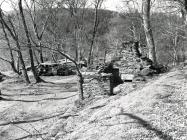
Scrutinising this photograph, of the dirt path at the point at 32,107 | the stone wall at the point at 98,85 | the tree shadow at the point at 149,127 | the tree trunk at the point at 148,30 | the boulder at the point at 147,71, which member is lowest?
the dirt path at the point at 32,107

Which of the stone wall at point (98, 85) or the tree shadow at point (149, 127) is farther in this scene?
the stone wall at point (98, 85)

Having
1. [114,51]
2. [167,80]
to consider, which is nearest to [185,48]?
[114,51]

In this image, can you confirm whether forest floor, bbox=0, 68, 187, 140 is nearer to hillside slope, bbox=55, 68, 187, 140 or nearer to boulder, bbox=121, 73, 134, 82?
hillside slope, bbox=55, 68, 187, 140

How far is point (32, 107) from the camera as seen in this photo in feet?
39.8

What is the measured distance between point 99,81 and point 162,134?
485cm

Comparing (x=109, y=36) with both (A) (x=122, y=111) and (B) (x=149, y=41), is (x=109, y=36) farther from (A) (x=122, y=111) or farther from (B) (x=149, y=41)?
(A) (x=122, y=111)

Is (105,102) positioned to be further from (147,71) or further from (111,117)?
(147,71)

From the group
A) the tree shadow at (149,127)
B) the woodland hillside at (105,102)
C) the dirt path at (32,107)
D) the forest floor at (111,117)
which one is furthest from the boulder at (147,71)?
the tree shadow at (149,127)

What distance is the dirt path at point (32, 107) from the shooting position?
918 centimetres

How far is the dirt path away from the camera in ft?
30.1

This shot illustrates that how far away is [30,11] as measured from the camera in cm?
2433

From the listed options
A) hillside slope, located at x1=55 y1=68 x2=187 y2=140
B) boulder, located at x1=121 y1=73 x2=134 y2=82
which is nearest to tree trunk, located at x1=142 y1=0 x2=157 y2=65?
boulder, located at x1=121 y1=73 x2=134 y2=82

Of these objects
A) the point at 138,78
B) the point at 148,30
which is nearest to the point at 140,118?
the point at 138,78

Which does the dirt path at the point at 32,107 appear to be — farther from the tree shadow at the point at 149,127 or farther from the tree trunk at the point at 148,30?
the tree trunk at the point at 148,30
